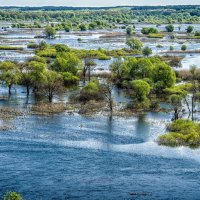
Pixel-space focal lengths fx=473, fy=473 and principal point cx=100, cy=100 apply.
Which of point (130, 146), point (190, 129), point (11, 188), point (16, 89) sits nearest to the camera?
point (11, 188)

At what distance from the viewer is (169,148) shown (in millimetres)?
55125

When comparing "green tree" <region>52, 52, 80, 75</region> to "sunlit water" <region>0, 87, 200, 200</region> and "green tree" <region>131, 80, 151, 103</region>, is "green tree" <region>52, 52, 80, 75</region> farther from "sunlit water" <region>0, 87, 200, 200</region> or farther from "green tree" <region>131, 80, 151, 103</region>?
"sunlit water" <region>0, 87, 200, 200</region>

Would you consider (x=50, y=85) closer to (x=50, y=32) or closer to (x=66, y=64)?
(x=66, y=64)

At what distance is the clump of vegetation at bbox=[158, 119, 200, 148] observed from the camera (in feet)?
186

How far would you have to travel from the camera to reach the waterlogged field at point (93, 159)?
43375 millimetres

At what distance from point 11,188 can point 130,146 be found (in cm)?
1688

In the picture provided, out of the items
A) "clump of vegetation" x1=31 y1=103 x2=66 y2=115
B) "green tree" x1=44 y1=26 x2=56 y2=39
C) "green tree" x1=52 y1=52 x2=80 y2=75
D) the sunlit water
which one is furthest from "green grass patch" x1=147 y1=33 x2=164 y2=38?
the sunlit water

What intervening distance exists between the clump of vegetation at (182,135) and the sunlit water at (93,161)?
4.77 ft

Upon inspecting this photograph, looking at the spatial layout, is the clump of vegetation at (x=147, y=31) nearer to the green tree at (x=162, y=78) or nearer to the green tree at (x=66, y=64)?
the green tree at (x=66, y=64)

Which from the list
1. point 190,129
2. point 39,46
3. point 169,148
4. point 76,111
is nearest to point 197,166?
point 169,148

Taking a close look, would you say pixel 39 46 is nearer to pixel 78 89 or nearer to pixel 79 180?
pixel 78 89

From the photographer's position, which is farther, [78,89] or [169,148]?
[78,89]

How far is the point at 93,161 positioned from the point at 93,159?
64cm

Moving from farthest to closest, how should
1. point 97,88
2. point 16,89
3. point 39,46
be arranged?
point 39,46, point 16,89, point 97,88
